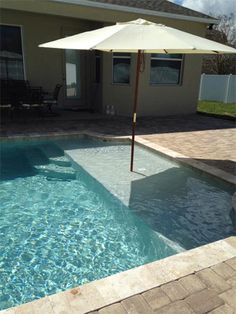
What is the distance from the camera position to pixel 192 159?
6566 mm

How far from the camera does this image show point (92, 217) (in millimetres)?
4527

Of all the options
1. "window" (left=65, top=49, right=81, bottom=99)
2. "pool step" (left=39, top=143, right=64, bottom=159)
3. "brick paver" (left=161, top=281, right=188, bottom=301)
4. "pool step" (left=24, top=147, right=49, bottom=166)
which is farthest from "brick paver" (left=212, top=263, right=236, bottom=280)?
"window" (left=65, top=49, right=81, bottom=99)

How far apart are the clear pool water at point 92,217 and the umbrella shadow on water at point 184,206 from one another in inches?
0.6

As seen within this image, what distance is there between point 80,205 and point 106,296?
2469mm

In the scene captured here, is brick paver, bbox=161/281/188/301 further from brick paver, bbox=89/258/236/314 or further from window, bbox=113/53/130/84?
window, bbox=113/53/130/84

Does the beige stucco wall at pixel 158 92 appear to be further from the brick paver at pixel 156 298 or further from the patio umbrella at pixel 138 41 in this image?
the brick paver at pixel 156 298

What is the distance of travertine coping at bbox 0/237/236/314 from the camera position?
7.92 feet

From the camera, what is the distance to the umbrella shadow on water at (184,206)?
4070mm

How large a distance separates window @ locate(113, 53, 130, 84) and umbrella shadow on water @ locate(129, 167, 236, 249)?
6.21 meters

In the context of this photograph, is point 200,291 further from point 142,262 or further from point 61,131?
point 61,131

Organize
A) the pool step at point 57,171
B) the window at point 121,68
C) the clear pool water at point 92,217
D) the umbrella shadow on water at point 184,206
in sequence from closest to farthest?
the clear pool water at point 92,217
the umbrella shadow on water at point 184,206
the pool step at point 57,171
the window at point 121,68

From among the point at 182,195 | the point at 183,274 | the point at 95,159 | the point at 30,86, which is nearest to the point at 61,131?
the point at 95,159

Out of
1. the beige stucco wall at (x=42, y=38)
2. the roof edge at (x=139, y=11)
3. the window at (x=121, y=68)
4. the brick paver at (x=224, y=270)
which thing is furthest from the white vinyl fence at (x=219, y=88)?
the brick paver at (x=224, y=270)

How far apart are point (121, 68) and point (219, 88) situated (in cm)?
903
